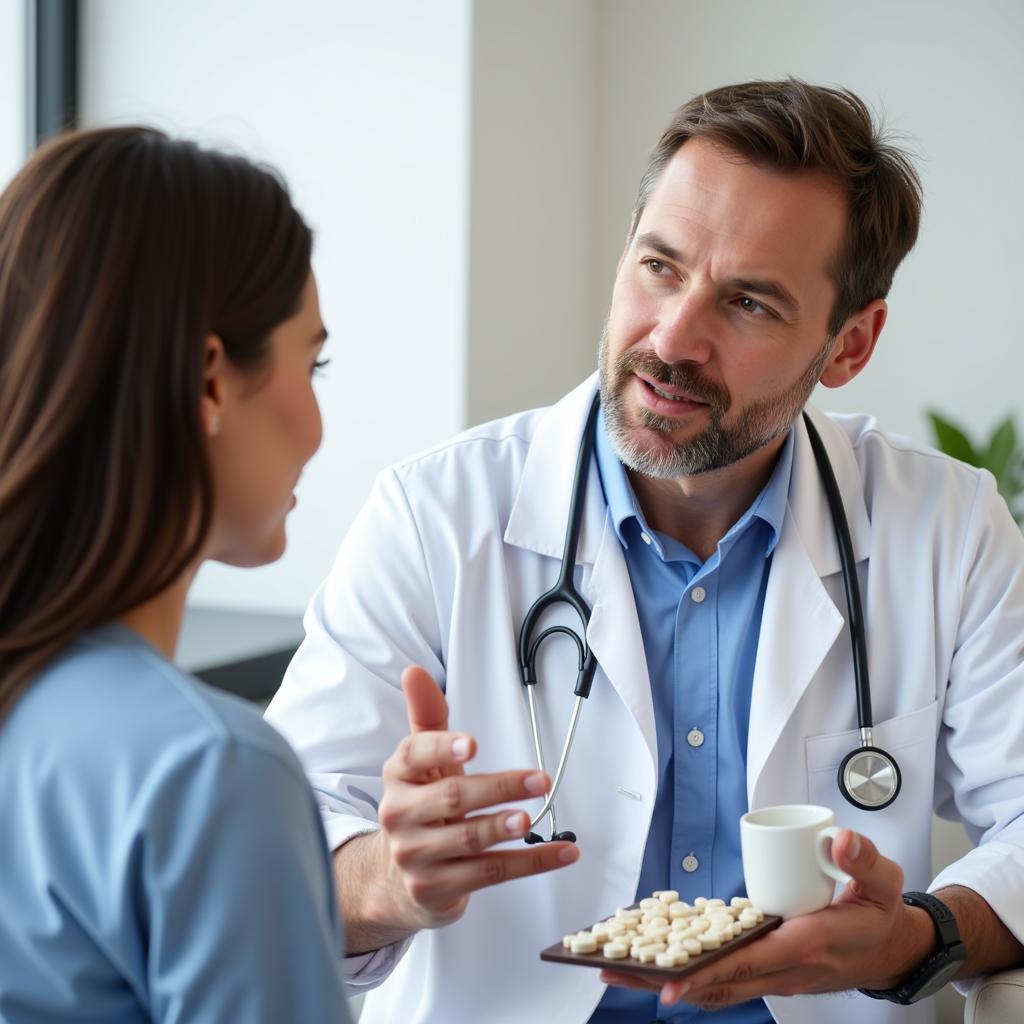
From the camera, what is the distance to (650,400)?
158cm

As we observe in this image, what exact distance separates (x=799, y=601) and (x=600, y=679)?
266 millimetres

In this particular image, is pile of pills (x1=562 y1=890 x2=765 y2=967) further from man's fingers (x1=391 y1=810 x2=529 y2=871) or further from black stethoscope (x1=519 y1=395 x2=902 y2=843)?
black stethoscope (x1=519 y1=395 x2=902 y2=843)

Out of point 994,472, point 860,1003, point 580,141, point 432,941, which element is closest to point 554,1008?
point 432,941

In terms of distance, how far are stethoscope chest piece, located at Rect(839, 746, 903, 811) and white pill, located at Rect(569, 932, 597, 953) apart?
53 cm

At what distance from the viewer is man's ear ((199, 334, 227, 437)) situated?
819 mm

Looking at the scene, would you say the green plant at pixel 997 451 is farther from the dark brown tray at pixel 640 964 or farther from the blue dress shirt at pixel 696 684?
the dark brown tray at pixel 640 964

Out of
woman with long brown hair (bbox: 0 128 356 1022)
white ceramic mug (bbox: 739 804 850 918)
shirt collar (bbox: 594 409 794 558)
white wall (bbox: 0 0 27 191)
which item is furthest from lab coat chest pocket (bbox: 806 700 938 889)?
white wall (bbox: 0 0 27 191)

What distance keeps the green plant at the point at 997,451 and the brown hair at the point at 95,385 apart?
2193 millimetres

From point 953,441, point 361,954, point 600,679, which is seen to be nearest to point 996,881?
point 600,679

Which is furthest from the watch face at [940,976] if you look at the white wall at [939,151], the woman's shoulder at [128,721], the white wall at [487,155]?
the white wall at [939,151]

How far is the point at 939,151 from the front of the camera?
2850 mm

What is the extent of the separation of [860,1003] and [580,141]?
85.0 inches

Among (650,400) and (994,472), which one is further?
(994,472)

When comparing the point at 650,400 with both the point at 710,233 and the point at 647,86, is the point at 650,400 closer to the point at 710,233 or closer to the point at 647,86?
the point at 710,233
